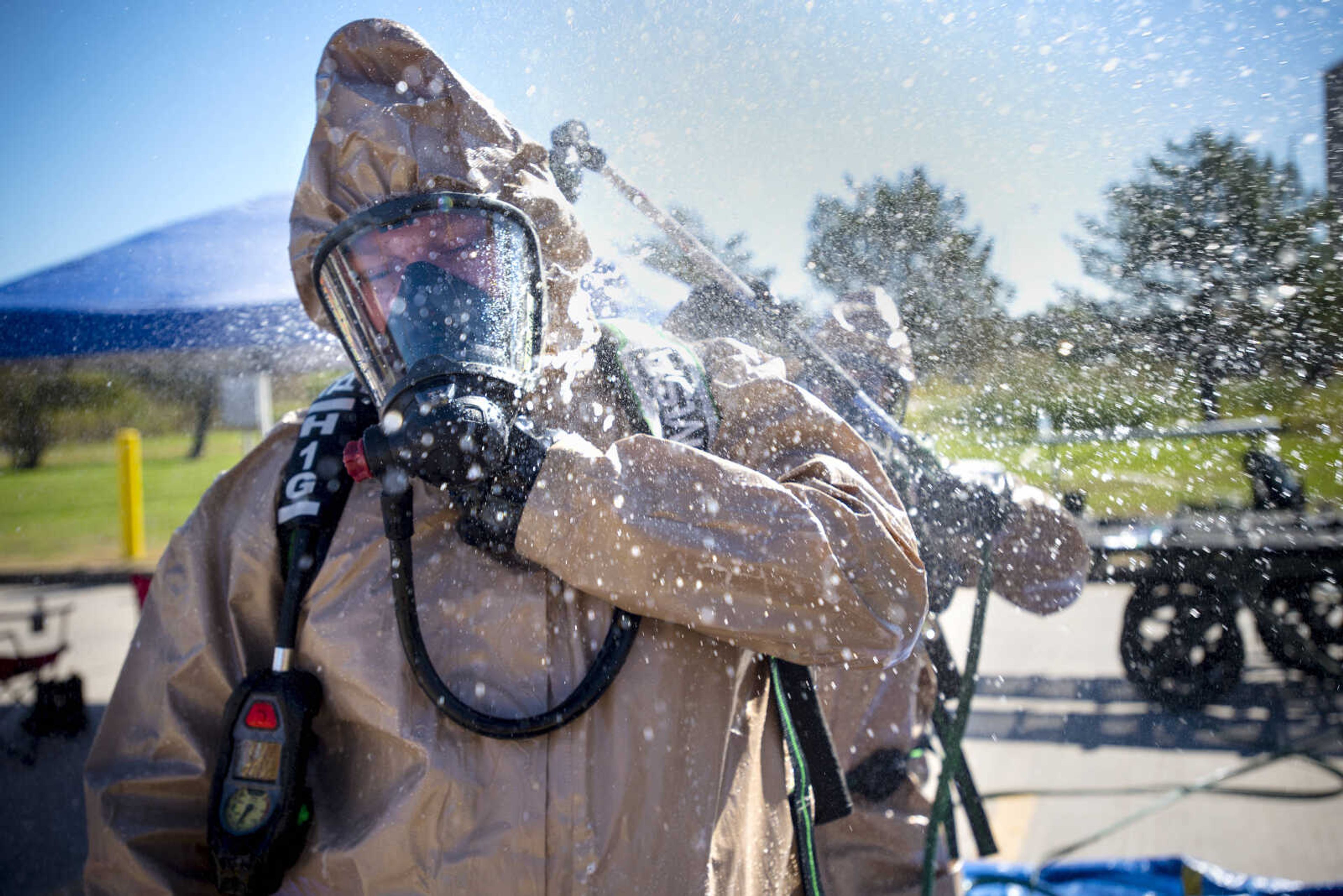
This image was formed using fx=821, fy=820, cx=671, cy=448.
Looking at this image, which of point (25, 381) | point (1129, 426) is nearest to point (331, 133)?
point (1129, 426)

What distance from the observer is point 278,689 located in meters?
1.10

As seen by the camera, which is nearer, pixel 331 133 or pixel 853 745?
pixel 331 133

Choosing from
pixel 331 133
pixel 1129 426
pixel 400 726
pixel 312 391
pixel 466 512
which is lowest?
pixel 400 726

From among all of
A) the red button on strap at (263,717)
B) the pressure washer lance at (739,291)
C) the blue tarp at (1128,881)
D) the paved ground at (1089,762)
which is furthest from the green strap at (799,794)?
the paved ground at (1089,762)

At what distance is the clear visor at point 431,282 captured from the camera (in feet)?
3.92

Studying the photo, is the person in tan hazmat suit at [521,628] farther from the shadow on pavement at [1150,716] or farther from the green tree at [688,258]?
the shadow on pavement at [1150,716]

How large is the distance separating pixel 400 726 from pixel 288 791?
0.16 meters

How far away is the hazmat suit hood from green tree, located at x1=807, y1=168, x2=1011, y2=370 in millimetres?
837

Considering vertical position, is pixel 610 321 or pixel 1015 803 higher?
pixel 610 321

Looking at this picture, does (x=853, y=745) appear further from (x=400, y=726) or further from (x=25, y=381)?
(x=25, y=381)

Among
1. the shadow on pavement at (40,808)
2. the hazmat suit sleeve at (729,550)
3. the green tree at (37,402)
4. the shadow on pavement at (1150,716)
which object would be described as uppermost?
the green tree at (37,402)

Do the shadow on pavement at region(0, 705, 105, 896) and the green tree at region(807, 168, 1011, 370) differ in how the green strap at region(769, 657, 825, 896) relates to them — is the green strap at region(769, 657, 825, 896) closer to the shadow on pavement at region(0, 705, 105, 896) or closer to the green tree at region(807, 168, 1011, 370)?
the green tree at region(807, 168, 1011, 370)

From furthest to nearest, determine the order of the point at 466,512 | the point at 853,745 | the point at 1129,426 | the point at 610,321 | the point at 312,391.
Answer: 1. the point at 312,391
2. the point at 1129,426
3. the point at 853,745
4. the point at 610,321
5. the point at 466,512

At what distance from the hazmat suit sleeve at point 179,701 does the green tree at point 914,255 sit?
1.44 m
